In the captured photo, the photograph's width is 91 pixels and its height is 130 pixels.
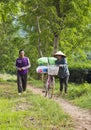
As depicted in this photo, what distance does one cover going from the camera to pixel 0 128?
8.56 metres

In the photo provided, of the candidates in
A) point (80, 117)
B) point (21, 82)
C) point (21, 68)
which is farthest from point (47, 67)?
point (80, 117)

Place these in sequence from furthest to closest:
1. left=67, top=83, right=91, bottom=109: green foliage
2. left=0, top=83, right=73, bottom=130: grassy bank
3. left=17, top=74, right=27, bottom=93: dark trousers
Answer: left=17, top=74, right=27, bottom=93: dark trousers, left=67, top=83, right=91, bottom=109: green foliage, left=0, top=83, right=73, bottom=130: grassy bank

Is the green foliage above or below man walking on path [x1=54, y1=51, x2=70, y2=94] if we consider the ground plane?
below

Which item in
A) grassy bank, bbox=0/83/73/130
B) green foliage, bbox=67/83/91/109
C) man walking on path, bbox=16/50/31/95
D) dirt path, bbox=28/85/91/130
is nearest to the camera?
grassy bank, bbox=0/83/73/130

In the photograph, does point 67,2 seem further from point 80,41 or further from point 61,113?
point 61,113

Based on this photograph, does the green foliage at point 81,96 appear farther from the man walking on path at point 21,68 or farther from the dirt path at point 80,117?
the man walking on path at point 21,68

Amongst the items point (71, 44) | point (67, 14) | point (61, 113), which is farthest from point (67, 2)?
point (61, 113)

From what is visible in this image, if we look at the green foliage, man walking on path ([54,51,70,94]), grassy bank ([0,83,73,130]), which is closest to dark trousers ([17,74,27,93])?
man walking on path ([54,51,70,94])

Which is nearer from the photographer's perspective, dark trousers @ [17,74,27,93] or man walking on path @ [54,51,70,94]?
man walking on path @ [54,51,70,94]

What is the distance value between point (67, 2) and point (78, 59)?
44.6 feet

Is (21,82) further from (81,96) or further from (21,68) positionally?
(81,96)

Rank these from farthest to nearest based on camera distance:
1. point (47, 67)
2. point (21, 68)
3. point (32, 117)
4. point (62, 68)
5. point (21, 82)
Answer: point (62, 68) < point (21, 82) < point (21, 68) < point (47, 67) < point (32, 117)

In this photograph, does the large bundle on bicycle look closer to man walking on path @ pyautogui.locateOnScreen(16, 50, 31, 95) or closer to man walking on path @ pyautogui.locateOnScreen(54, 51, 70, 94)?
man walking on path @ pyautogui.locateOnScreen(54, 51, 70, 94)

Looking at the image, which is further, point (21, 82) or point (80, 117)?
point (21, 82)
